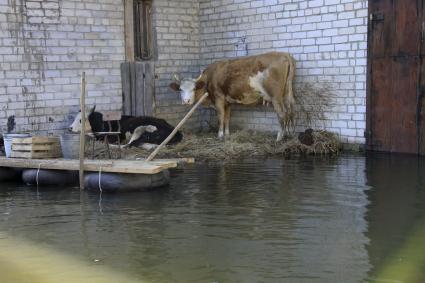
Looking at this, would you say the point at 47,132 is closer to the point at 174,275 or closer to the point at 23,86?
the point at 23,86

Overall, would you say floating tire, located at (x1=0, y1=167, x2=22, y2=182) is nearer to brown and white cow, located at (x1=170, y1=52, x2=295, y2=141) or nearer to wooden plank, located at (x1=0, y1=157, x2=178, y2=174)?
wooden plank, located at (x1=0, y1=157, x2=178, y2=174)

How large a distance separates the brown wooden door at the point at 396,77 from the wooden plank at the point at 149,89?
186 inches

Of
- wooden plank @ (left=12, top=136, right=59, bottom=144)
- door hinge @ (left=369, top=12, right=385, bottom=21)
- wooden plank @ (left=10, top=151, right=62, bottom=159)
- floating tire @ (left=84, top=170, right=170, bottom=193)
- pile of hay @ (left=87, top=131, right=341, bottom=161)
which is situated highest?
door hinge @ (left=369, top=12, right=385, bottom=21)

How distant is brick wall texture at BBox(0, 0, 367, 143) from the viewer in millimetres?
11023

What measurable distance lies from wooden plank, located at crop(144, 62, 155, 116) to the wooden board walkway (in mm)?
4482

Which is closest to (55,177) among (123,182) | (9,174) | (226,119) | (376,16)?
(9,174)

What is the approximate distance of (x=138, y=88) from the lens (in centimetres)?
1295

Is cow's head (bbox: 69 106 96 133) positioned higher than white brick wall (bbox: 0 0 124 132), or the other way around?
white brick wall (bbox: 0 0 124 132)

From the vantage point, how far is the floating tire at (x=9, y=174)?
9031 millimetres

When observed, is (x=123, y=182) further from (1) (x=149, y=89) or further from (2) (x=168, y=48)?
(2) (x=168, y=48)

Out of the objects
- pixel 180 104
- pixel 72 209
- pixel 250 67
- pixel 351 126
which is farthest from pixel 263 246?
pixel 180 104

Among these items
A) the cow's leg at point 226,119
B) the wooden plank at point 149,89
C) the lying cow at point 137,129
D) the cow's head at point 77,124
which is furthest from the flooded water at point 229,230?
the wooden plank at point 149,89

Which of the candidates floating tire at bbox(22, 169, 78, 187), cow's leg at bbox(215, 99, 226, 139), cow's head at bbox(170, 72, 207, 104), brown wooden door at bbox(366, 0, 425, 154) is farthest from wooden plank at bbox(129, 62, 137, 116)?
brown wooden door at bbox(366, 0, 425, 154)

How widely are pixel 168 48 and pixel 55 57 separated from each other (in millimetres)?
2721
